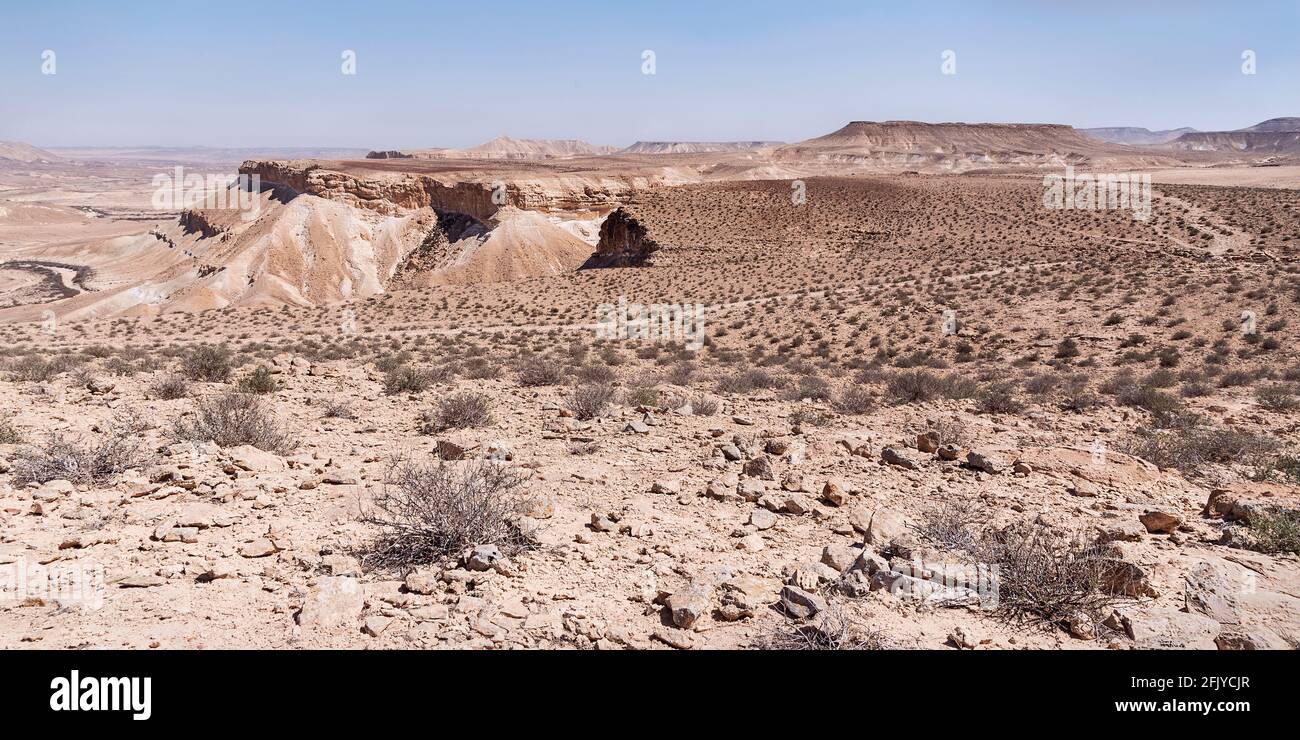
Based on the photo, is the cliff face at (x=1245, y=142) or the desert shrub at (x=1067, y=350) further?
the cliff face at (x=1245, y=142)

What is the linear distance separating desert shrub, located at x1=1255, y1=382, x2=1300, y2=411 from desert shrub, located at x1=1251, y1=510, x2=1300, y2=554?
612 cm

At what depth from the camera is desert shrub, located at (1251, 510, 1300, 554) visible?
4.27m

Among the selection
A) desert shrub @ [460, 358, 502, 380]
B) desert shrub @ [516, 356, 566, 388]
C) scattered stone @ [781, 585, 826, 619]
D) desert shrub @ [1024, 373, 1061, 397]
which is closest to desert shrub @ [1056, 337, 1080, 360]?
desert shrub @ [1024, 373, 1061, 397]

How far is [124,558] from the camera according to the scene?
13.6 ft

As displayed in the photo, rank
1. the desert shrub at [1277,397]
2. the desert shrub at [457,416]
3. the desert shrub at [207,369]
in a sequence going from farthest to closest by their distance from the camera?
the desert shrub at [207,369] < the desert shrub at [1277,397] < the desert shrub at [457,416]

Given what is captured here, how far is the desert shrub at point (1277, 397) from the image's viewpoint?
9.10 metres

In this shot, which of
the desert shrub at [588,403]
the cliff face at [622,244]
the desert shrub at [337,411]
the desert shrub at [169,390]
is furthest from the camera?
the cliff face at [622,244]

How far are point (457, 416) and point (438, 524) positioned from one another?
11.3 ft

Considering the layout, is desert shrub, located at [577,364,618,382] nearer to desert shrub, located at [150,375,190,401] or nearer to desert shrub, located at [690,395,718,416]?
desert shrub, located at [690,395,718,416]

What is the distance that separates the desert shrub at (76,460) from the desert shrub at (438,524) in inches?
100

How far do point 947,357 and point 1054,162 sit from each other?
389ft

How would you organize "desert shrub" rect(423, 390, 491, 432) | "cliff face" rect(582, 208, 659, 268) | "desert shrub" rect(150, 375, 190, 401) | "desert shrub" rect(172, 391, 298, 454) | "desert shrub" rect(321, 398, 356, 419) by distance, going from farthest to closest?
"cliff face" rect(582, 208, 659, 268) < "desert shrub" rect(150, 375, 190, 401) < "desert shrub" rect(321, 398, 356, 419) < "desert shrub" rect(423, 390, 491, 432) < "desert shrub" rect(172, 391, 298, 454)

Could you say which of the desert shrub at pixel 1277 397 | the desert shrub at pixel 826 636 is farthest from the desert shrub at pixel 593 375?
the desert shrub at pixel 1277 397

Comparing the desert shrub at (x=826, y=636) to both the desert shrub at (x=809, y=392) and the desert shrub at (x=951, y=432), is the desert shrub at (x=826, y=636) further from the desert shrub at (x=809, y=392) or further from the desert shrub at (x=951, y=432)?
the desert shrub at (x=809, y=392)
